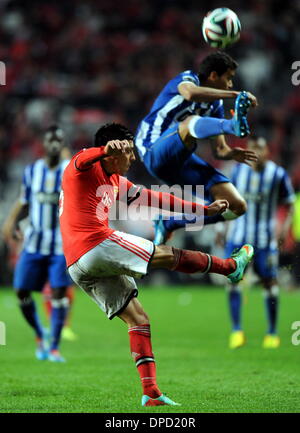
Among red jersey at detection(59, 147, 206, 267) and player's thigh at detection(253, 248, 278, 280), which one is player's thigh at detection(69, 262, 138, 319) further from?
player's thigh at detection(253, 248, 278, 280)

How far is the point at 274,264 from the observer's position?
9.40 metres

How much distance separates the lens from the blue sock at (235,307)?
30.0 ft

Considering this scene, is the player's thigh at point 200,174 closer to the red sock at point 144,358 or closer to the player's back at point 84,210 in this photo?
the player's back at point 84,210

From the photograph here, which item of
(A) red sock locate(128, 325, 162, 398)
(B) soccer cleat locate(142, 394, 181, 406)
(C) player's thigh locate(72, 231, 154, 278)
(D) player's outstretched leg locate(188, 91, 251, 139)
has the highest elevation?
(D) player's outstretched leg locate(188, 91, 251, 139)

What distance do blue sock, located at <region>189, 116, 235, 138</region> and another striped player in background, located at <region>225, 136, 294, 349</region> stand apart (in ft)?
9.89

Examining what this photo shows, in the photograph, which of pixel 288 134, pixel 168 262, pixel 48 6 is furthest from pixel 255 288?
pixel 168 262

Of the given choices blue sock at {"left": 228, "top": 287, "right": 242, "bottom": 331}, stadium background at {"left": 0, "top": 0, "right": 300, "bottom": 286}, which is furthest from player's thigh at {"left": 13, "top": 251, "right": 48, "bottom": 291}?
stadium background at {"left": 0, "top": 0, "right": 300, "bottom": 286}

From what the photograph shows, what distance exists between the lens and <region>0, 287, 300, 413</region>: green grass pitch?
17.7ft

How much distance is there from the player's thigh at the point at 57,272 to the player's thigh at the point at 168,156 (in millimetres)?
1866

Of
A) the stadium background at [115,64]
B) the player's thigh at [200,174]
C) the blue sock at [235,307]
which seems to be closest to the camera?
the player's thigh at [200,174]

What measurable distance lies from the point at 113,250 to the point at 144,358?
73cm

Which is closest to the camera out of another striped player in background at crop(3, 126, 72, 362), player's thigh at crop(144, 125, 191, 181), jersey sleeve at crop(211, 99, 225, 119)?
player's thigh at crop(144, 125, 191, 181)

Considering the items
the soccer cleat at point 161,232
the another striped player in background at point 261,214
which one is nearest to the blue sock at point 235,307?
the another striped player in background at point 261,214

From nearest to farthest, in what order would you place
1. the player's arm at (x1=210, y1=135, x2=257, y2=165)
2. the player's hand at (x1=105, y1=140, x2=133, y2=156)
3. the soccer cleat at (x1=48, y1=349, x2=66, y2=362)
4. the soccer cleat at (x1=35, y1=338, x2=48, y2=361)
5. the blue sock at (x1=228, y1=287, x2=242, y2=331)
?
the player's hand at (x1=105, y1=140, x2=133, y2=156), the player's arm at (x1=210, y1=135, x2=257, y2=165), the soccer cleat at (x1=48, y1=349, x2=66, y2=362), the soccer cleat at (x1=35, y1=338, x2=48, y2=361), the blue sock at (x1=228, y1=287, x2=242, y2=331)
